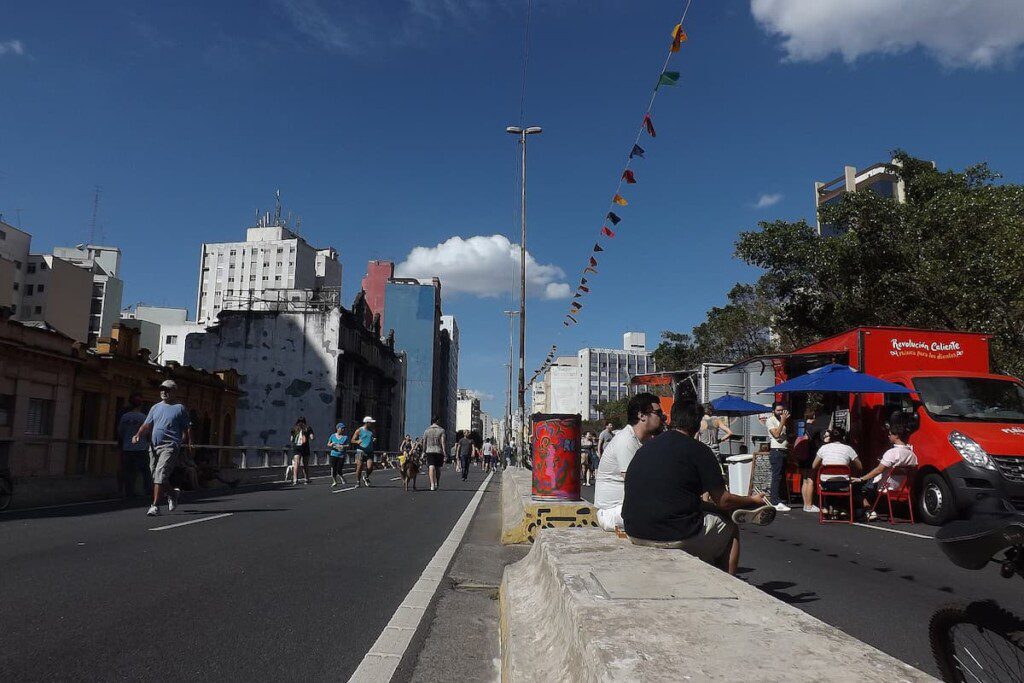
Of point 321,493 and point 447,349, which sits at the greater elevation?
point 447,349

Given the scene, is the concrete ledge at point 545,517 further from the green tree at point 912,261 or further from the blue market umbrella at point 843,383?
the green tree at point 912,261

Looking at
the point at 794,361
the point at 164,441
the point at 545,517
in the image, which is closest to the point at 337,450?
the point at 164,441

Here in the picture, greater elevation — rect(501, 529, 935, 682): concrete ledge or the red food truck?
the red food truck

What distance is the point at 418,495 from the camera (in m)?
16.1

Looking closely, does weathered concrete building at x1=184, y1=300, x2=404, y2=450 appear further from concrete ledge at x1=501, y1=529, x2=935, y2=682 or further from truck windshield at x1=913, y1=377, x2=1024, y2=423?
concrete ledge at x1=501, y1=529, x2=935, y2=682

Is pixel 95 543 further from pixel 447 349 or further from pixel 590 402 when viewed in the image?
pixel 590 402

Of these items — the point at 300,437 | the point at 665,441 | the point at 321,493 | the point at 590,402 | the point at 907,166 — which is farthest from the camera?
the point at 590,402

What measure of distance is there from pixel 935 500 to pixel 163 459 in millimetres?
10973

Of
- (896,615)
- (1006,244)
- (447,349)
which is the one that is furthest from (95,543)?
(447,349)

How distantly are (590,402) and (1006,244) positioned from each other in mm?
159424

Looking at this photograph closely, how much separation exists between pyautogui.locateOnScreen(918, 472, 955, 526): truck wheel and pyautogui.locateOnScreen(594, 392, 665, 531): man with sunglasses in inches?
251

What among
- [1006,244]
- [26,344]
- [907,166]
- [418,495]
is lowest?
[418,495]

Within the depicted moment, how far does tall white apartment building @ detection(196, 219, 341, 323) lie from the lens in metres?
116

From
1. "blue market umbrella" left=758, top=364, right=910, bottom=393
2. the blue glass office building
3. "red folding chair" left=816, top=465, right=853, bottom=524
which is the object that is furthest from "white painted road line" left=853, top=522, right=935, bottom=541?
the blue glass office building
